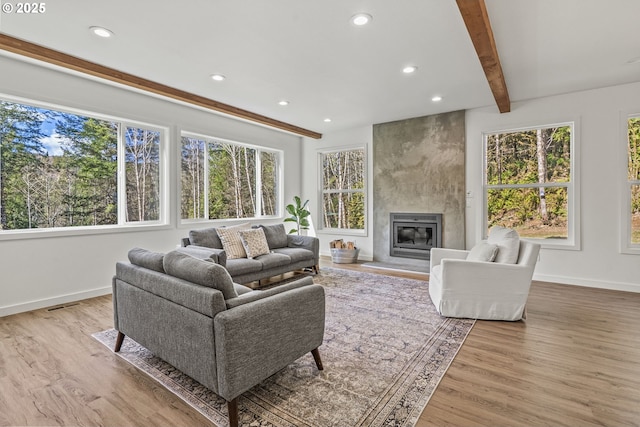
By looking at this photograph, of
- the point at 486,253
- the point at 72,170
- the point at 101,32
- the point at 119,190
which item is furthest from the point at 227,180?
the point at 486,253

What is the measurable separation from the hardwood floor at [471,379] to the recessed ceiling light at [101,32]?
8.74 ft

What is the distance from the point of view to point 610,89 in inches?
163

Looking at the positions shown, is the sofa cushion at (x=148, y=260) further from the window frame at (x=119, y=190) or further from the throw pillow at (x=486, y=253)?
the throw pillow at (x=486, y=253)

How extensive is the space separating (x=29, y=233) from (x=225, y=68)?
110 inches

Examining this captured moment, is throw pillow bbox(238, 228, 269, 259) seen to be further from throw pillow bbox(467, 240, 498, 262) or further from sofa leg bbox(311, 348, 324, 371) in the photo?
throw pillow bbox(467, 240, 498, 262)

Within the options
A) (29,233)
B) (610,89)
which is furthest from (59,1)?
(610,89)

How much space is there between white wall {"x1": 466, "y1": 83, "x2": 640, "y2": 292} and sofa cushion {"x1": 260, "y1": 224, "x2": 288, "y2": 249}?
3.90m

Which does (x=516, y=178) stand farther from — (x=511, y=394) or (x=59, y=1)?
(x=59, y=1)

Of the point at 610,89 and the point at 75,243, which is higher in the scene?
the point at 610,89

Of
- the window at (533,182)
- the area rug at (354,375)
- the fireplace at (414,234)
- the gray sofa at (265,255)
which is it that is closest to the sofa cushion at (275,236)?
the gray sofa at (265,255)

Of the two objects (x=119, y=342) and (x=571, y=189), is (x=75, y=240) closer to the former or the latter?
(x=119, y=342)

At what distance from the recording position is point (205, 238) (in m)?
4.14

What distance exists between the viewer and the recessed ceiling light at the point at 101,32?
2678 mm

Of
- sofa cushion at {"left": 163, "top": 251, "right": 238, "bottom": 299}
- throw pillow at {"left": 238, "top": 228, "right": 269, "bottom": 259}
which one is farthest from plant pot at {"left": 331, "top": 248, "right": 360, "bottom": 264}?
sofa cushion at {"left": 163, "top": 251, "right": 238, "bottom": 299}
